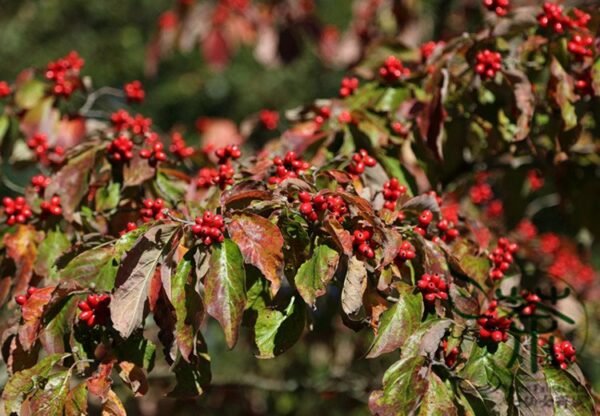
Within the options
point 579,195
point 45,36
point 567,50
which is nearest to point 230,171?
point 567,50

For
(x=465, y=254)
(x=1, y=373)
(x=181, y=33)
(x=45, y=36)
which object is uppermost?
(x=465, y=254)

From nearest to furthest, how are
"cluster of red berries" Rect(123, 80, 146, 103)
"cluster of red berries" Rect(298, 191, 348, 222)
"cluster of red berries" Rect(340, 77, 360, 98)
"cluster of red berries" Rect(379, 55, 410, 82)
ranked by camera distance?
"cluster of red berries" Rect(298, 191, 348, 222) → "cluster of red berries" Rect(379, 55, 410, 82) → "cluster of red berries" Rect(340, 77, 360, 98) → "cluster of red berries" Rect(123, 80, 146, 103)

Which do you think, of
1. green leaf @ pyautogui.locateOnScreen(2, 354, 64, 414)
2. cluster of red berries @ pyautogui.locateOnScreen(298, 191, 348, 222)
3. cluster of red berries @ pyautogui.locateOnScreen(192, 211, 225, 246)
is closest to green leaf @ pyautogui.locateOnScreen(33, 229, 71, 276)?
green leaf @ pyautogui.locateOnScreen(2, 354, 64, 414)

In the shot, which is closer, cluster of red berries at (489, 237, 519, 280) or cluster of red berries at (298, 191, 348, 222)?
cluster of red berries at (298, 191, 348, 222)

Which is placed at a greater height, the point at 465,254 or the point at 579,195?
the point at 465,254

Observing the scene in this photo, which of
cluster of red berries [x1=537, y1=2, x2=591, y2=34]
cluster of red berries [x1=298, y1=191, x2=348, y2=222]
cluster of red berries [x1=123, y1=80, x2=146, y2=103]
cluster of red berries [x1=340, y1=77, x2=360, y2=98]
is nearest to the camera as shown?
cluster of red berries [x1=298, y1=191, x2=348, y2=222]

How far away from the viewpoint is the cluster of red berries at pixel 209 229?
1221 millimetres

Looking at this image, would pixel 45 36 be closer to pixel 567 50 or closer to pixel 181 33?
pixel 181 33

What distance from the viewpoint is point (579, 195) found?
2.06m

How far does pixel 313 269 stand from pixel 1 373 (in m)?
1.31

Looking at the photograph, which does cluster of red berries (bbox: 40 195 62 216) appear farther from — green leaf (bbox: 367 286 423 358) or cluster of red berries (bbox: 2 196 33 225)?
green leaf (bbox: 367 286 423 358)

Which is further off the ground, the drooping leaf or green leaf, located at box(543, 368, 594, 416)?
the drooping leaf

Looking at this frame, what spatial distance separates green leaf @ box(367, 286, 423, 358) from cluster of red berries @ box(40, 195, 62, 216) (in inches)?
27.0

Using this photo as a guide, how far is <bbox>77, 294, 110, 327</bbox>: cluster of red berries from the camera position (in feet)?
4.24
